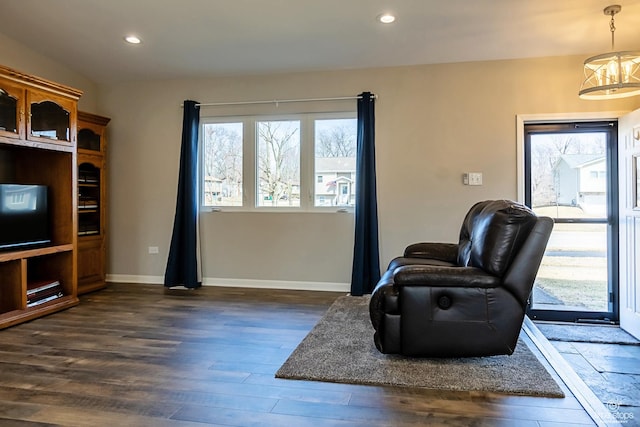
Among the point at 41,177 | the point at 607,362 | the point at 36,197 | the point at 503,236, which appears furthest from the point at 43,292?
the point at 607,362

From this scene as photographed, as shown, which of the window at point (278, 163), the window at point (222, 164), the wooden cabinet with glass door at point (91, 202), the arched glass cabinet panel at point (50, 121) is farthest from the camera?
the window at point (222, 164)

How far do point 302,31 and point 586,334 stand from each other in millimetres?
3728

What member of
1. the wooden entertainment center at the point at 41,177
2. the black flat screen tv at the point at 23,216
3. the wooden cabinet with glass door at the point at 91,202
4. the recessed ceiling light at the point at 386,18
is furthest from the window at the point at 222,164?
the recessed ceiling light at the point at 386,18

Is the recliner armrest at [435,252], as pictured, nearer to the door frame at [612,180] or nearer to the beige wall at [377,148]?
the beige wall at [377,148]

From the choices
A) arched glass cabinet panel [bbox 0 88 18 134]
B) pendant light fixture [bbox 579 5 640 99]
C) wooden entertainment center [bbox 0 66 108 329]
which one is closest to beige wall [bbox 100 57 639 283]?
wooden entertainment center [bbox 0 66 108 329]

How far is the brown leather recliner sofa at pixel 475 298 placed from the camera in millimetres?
2461

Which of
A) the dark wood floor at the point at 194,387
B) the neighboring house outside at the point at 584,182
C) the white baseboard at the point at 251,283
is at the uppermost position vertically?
the neighboring house outside at the point at 584,182

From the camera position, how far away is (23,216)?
12.1ft

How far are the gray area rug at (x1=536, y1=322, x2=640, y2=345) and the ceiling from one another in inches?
104

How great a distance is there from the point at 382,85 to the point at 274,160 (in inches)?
58.8

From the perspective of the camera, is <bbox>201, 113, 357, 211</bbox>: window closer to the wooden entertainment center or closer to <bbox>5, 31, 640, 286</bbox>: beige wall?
<bbox>5, 31, 640, 286</bbox>: beige wall

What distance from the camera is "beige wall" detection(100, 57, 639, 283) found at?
4305 millimetres

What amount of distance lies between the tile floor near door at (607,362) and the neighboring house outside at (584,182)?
1.17m

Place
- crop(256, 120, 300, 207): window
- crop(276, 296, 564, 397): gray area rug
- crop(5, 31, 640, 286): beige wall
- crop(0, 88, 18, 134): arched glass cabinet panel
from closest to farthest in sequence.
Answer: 1. crop(276, 296, 564, 397): gray area rug
2. crop(0, 88, 18, 134): arched glass cabinet panel
3. crop(5, 31, 640, 286): beige wall
4. crop(256, 120, 300, 207): window
